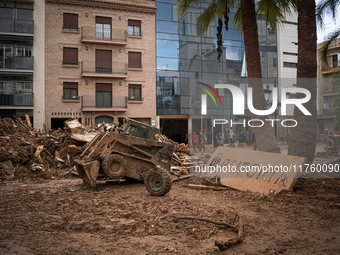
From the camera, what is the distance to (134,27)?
31.2 meters

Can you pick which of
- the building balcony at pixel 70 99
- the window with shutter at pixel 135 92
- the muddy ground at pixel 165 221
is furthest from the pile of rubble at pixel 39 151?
the window with shutter at pixel 135 92

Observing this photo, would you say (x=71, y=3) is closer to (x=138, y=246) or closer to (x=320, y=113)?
(x=138, y=246)

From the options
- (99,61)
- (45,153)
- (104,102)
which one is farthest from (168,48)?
(45,153)

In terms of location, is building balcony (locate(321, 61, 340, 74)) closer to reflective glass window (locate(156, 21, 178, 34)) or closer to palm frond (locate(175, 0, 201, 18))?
reflective glass window (locate(156, 21, 178, 34))

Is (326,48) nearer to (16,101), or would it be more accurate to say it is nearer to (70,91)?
(70,91)

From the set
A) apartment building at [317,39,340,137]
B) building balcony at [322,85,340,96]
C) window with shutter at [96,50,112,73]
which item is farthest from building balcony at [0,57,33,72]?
building balcony at [322,85,340,96]

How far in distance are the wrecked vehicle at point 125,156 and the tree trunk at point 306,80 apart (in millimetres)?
4224

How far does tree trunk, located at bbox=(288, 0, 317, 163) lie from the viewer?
400 inches

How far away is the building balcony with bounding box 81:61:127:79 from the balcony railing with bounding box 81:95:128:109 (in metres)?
1.93

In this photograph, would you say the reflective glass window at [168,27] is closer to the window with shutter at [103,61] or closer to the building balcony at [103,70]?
the building balcony at [103,70]

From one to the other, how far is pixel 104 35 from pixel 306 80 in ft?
76.6

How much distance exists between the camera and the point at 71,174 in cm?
1411

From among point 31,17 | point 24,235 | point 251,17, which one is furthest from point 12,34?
point 24,235

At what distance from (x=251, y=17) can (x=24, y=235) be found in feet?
31.9
